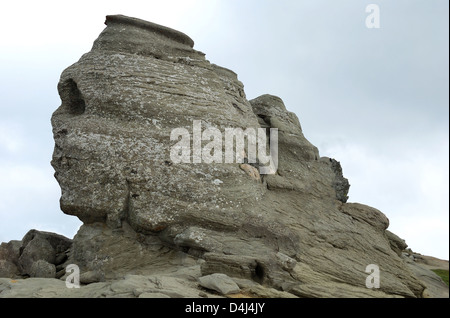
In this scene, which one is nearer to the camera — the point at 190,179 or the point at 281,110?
the point at 190,179

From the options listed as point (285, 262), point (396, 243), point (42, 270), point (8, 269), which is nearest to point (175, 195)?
point (285, 262)

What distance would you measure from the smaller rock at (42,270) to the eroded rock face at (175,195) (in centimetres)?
108

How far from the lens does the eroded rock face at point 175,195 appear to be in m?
17.8

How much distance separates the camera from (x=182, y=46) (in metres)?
23.4

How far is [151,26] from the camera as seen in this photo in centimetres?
2323

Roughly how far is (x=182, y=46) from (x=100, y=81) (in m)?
4.85

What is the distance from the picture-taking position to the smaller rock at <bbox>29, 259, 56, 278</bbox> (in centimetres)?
1881

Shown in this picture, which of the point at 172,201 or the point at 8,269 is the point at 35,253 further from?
the point at 172,201

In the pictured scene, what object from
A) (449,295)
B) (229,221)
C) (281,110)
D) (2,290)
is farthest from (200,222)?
(449,295)

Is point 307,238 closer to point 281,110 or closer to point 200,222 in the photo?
point 200,222

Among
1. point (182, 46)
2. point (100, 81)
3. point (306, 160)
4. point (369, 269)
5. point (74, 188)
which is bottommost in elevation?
point (369, 269)
